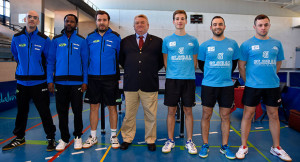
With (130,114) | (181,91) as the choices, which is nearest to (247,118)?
(181,91)

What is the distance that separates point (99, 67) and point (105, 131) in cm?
134

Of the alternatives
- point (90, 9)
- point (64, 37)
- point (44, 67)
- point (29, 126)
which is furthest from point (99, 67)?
point (90, 9)

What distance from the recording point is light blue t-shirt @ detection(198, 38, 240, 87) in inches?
87.3

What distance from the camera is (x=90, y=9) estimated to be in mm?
11984

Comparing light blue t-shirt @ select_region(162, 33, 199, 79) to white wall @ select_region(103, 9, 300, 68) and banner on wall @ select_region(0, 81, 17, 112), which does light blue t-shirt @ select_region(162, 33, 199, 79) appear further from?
white wall @ select_region(103, 9, 300, 68)

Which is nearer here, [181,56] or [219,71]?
[219,71]

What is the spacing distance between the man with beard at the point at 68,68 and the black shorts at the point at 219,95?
1.56 m

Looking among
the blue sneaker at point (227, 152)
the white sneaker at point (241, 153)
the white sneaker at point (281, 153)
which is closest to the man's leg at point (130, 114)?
the blue sneaker at point (227, 152)

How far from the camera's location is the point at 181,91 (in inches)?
94.4

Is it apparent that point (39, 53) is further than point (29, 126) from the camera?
No

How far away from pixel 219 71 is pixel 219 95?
298 millimetres

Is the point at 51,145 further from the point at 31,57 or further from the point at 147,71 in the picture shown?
the point at 147,71

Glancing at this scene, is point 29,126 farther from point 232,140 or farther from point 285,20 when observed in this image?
point 285,20

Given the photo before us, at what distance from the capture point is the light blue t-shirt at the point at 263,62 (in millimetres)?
2209
